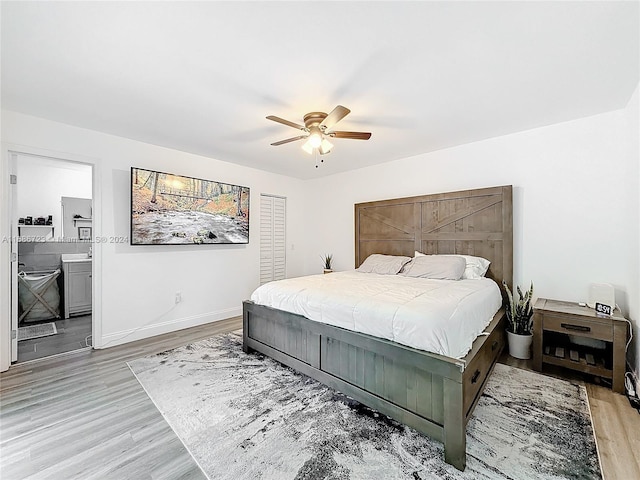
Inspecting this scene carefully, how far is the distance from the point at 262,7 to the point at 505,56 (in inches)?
64.7

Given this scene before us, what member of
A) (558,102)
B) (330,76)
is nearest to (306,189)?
(330,76)

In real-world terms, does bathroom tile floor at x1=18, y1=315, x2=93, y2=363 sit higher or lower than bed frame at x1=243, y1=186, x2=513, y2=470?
lower

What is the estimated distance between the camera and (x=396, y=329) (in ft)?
6.36

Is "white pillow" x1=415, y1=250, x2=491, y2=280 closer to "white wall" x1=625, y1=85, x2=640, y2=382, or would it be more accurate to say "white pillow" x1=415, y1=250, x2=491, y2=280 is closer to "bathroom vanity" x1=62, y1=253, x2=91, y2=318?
"white wall" x1=625, y1=85, x2=640, y2=382

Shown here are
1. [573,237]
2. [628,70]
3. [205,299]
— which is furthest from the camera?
[205,299]

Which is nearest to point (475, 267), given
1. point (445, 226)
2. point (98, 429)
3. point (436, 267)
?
point (436, 267)

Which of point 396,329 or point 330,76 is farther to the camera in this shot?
point 330,76

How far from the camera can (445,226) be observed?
12.7ft

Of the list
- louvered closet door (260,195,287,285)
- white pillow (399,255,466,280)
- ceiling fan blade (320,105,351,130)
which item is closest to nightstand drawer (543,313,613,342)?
white pillow (399,255,466,280)

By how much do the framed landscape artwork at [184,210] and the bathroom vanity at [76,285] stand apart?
2140 mm

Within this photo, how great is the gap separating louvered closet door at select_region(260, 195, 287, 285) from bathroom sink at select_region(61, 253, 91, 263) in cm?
296

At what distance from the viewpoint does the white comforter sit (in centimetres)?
183

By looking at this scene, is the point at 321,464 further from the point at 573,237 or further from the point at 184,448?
the point at 573,237

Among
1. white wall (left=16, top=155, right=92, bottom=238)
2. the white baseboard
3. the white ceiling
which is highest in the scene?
the white ceiling
